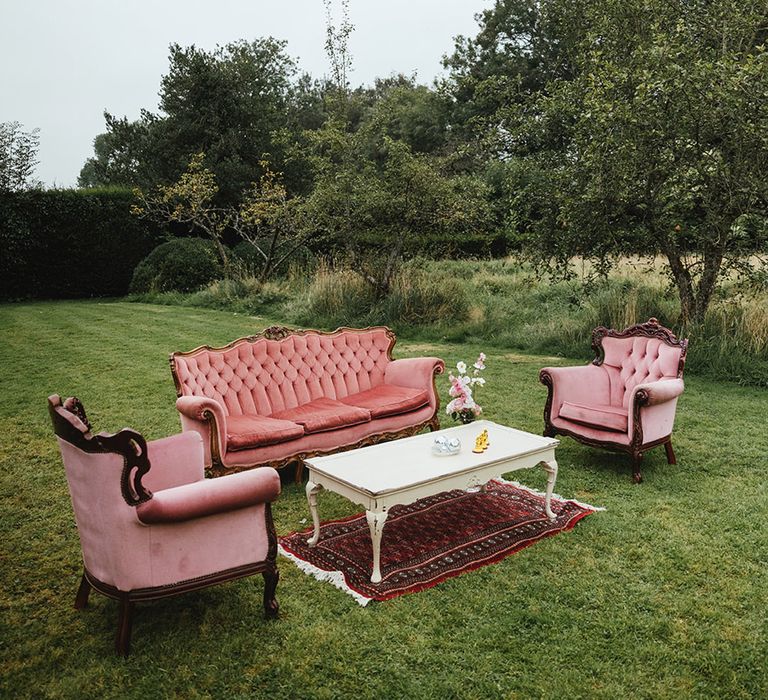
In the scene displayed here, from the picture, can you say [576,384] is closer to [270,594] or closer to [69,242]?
[270,594]

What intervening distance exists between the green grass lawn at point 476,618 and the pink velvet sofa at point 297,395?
1.48 feet

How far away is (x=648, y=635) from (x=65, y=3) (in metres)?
10.6

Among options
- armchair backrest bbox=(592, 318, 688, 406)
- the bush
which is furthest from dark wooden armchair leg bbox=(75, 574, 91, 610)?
the bush

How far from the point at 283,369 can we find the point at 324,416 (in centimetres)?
66

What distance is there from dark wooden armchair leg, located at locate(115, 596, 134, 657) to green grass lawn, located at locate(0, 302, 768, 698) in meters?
0.04

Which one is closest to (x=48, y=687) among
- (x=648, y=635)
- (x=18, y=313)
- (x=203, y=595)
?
(x=203, y=595)

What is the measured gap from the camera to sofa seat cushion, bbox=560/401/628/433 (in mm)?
4879

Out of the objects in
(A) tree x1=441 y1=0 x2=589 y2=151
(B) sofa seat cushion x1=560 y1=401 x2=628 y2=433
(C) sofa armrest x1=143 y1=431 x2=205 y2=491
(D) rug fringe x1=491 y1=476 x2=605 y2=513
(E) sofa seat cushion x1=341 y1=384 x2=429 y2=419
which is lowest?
(D) rug fringe x1=491 y1=476 x2=605 y2=513

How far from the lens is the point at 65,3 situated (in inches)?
379

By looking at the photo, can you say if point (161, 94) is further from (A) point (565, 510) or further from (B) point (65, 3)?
(A) point (565, 510)

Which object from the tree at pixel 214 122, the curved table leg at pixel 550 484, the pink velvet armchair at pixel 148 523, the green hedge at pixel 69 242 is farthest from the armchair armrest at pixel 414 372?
the tree at pixel 214 122

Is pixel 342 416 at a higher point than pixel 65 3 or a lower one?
lower

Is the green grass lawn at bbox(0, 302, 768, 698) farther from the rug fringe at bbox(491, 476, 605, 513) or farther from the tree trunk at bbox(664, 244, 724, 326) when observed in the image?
the tree trunk at bbox(664, 244, 724, 326)

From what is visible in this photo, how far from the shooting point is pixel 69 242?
16.4 meters
